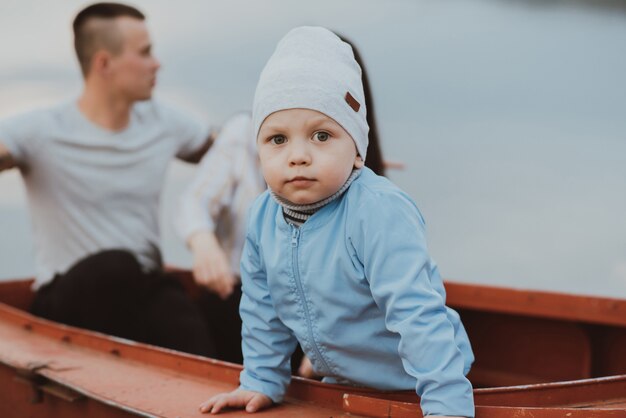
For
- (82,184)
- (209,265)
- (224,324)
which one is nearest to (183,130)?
(82,184)

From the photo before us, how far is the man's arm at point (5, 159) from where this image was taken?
3.08 metres

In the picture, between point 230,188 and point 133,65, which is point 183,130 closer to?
point 133,65

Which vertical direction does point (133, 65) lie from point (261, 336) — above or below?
above

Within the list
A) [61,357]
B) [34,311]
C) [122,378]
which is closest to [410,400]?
[122,378]

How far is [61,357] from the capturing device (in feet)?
7.83

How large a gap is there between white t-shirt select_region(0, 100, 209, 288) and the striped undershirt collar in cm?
160

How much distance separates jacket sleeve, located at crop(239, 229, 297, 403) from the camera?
5.90 ft

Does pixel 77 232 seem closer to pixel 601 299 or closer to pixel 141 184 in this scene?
pixel 141 184

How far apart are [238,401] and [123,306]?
47.6 inches

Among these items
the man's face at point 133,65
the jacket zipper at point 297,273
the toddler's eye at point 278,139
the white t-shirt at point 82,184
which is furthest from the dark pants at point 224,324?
the toddler's eye at point 278,139

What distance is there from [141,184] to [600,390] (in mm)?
2080

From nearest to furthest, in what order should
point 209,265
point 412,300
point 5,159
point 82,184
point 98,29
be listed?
point 412,300 < point 209,265 < point 5,159 < point 82,184 < point 98,29

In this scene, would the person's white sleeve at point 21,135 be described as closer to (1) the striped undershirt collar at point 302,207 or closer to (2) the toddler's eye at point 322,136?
(1) the striped undershirt collar at point 302,207

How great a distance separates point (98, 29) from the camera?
3355 millimetres
